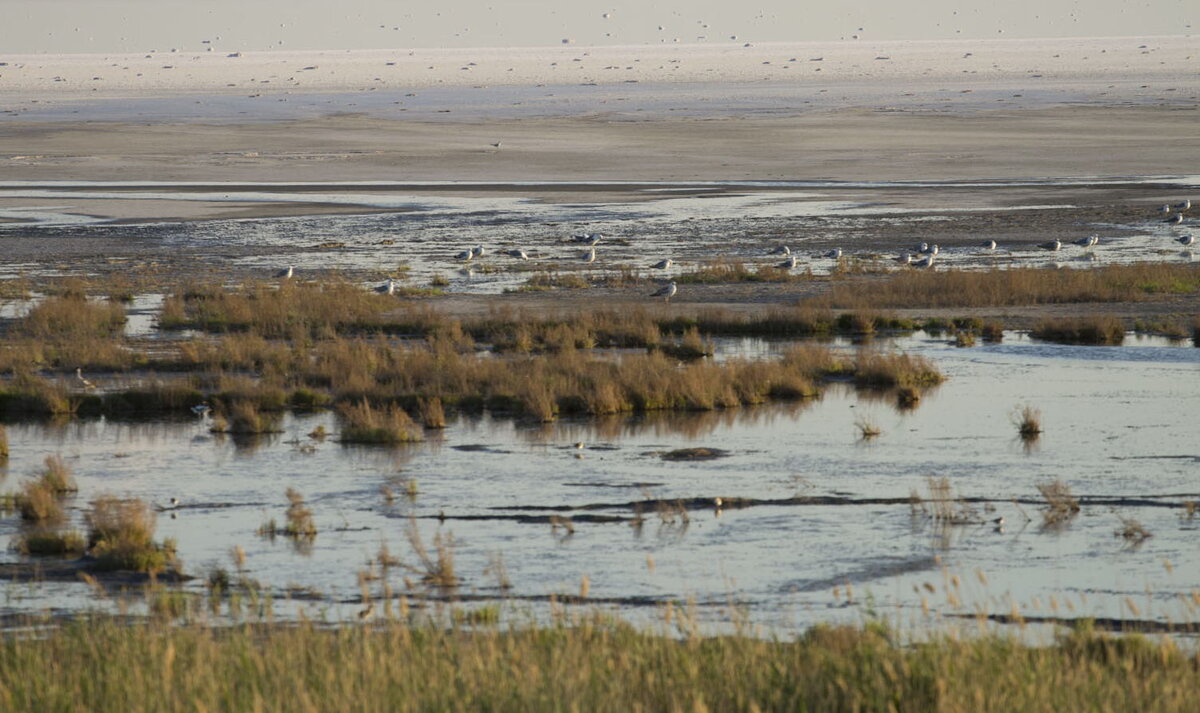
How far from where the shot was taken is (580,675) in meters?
7.52

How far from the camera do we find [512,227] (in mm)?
46312

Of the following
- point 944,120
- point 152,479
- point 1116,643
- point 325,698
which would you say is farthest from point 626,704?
point 944,120

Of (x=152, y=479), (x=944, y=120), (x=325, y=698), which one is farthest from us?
(x=944, y=120)

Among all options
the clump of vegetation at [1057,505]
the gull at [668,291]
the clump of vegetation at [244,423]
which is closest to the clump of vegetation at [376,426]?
the clump of vegetation at [244,423]

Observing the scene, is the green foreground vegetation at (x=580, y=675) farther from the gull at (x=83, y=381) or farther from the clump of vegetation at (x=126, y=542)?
the gull at (x=83, y=381)

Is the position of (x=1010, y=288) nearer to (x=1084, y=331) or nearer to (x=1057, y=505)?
(x=1084, y=331)

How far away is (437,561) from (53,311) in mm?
17052

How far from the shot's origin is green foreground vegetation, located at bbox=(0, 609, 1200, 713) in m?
7.33

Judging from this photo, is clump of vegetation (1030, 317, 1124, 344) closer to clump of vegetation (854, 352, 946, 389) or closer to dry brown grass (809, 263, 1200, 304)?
dry brown grass (809, 263, 1200, 304)

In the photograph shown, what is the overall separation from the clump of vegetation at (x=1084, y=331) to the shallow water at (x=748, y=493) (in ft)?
8.40

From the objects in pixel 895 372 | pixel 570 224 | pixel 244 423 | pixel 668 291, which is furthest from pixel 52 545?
pixel 570 224

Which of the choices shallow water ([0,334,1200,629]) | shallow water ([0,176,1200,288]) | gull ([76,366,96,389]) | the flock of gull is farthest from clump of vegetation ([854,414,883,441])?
shallow water ([0,176,1200,288])

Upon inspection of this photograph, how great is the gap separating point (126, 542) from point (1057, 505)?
7.36 meters

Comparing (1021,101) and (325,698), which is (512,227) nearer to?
(325,698)
